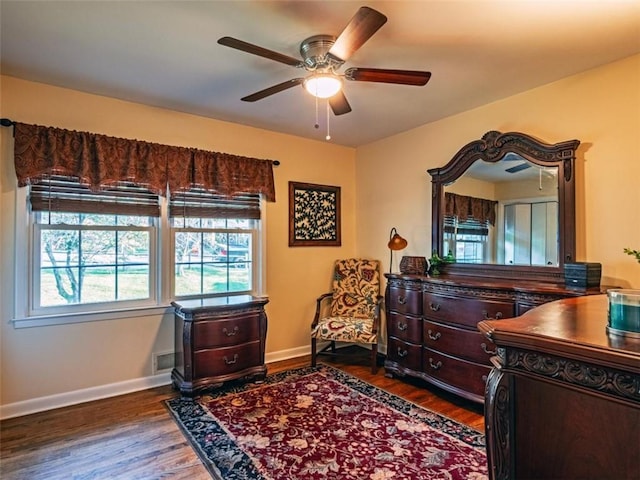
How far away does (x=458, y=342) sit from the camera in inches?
114

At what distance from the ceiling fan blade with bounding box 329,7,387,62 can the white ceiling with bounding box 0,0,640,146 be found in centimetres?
22

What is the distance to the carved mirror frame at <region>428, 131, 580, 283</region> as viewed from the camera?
8.71 feet

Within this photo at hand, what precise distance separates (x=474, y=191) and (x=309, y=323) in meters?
2.28

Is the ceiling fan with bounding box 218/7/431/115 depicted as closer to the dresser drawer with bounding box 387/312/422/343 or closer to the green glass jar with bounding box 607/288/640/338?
the green glass jar with bounding box 607/288/640/338

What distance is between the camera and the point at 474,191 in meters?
3.30

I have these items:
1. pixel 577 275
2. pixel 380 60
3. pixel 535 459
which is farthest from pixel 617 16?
pixel 535 459

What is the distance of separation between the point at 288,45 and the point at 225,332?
2.28 m

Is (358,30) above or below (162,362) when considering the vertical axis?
above

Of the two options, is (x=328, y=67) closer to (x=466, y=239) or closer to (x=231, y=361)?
(x=466, y=239)

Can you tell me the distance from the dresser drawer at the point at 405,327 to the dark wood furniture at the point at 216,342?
120 centimetres

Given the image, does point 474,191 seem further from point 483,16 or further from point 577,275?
point 483,16

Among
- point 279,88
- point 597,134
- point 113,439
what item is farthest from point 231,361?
point 597,134

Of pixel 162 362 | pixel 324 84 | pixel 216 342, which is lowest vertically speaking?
pixel 162 362

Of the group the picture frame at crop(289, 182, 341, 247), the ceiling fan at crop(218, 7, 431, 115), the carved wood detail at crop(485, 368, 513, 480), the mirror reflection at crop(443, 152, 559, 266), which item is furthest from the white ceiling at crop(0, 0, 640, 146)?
the carved wood detail at crop(485, 368, 513, 480)
